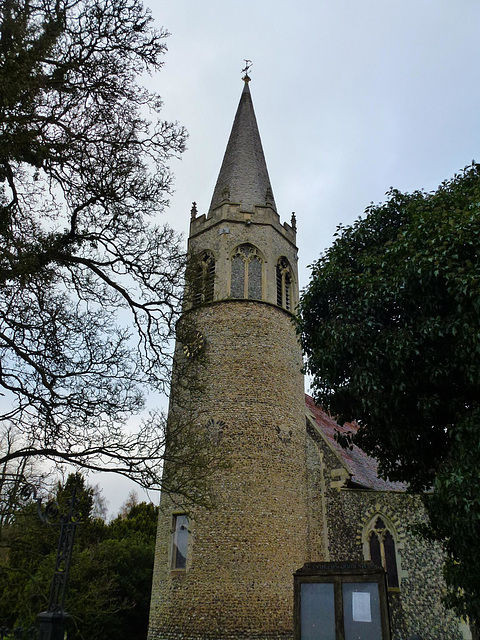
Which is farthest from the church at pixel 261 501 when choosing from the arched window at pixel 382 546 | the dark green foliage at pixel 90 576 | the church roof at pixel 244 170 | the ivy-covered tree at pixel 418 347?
the ivy-covered tree at pixel 418 347

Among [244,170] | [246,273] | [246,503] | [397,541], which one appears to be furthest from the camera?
[244,170]

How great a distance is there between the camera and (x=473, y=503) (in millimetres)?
6363

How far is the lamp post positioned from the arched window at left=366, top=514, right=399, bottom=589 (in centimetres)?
1030

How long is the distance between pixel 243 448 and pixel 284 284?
6487 millimetres

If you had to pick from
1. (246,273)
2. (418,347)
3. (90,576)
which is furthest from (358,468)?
(418,347)

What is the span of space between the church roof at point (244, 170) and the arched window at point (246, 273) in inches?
81.5

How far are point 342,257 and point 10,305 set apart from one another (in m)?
6.42

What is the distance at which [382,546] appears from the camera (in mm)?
14078

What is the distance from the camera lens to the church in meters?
12.4

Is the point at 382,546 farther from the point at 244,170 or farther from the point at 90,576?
the point at 244,170

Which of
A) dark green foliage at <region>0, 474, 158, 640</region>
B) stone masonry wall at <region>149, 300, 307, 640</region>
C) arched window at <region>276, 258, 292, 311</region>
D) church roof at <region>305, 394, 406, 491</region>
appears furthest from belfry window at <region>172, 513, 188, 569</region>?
arched window at <region>276, 258, 292, 311</region>

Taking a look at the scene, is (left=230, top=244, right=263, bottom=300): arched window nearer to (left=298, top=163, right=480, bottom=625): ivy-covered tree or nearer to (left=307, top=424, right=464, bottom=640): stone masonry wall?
(left=307, top=424, right=464, bottom=640): stone masonry wall

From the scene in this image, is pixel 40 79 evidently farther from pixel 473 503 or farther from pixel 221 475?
pixel 221 475

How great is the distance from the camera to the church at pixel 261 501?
40.6 feet
